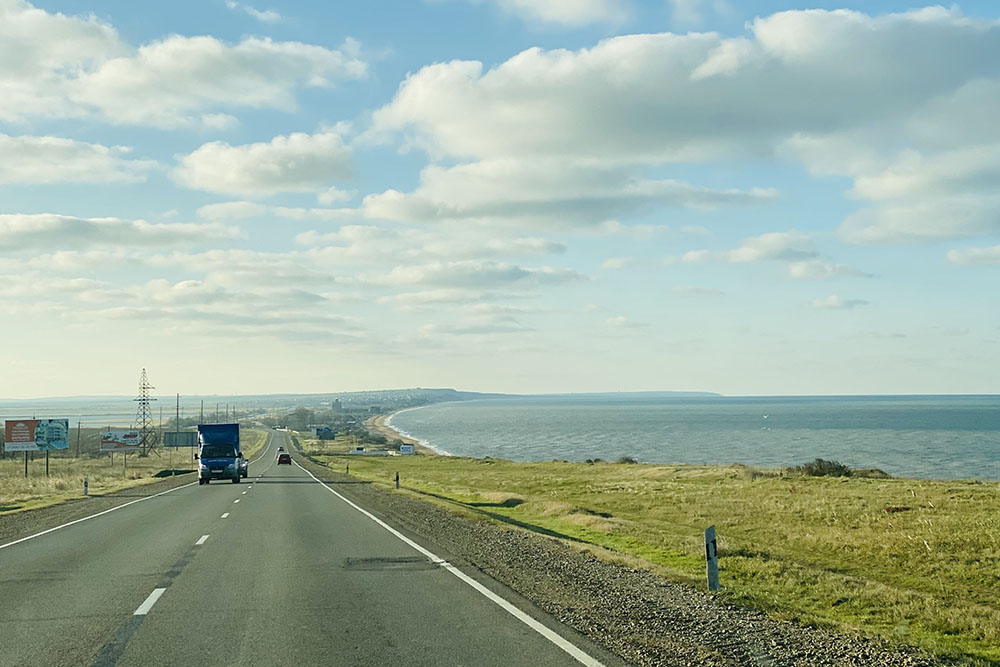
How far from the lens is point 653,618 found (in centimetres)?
1081

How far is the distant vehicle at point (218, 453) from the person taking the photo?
53844mm

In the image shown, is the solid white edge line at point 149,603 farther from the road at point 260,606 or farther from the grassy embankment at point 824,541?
the grassy embankment at point 824,541

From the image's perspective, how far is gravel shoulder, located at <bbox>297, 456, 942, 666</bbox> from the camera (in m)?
8.83

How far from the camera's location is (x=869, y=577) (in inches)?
780

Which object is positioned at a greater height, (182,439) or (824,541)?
(824,541)

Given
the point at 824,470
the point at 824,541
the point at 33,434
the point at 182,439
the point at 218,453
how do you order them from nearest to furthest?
the point at 824,541
the point at 218,453
the point at 824,470
the point at 33,434
the point at 182,439

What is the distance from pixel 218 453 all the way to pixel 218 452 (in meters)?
0.06

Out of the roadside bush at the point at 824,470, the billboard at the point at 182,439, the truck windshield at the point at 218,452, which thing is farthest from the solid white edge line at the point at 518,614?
the billboard at the point at 182,439

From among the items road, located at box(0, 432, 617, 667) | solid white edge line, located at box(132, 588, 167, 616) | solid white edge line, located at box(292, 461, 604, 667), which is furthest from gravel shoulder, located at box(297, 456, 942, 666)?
solid white edge line, located at box(132, 588, 167, 616)

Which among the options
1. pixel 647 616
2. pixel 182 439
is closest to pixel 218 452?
pixel 647 616

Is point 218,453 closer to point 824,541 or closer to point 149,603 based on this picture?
point 824,541

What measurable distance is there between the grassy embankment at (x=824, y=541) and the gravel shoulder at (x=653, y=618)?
25.9 inches

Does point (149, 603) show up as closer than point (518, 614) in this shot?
No

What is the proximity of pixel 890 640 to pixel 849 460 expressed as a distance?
3834 inches
